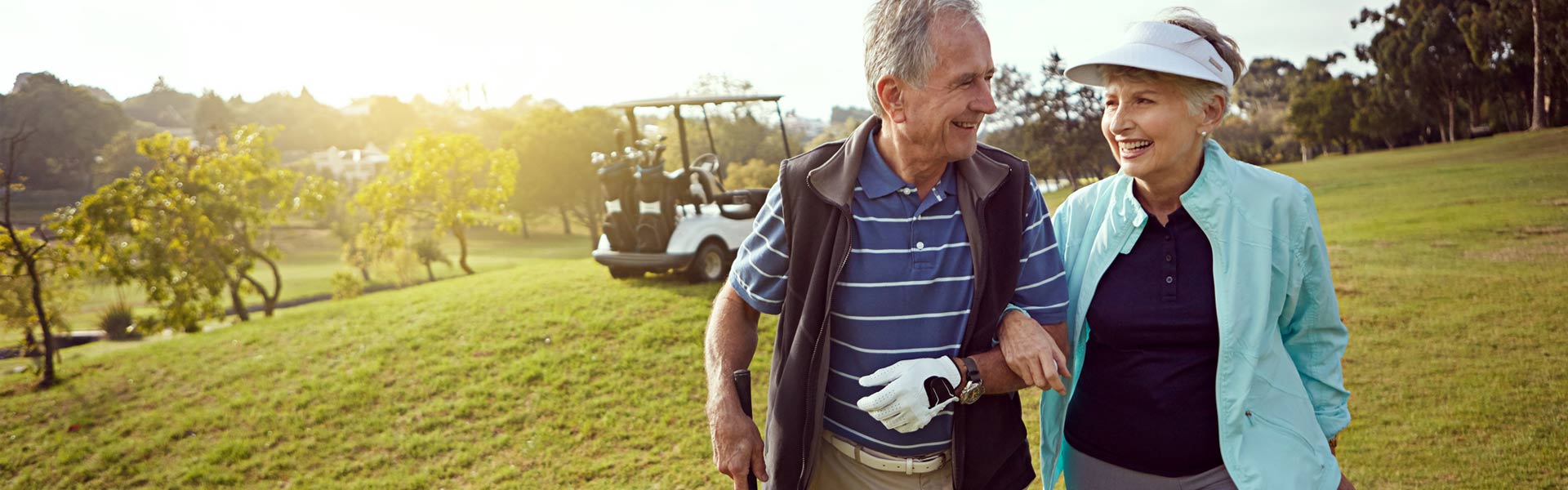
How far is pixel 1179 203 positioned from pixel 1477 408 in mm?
3829

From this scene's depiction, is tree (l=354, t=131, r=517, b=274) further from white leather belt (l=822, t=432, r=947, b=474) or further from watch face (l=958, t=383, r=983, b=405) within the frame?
watch face (l=958, t=383, r=983, b=405)

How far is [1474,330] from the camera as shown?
5.44 m

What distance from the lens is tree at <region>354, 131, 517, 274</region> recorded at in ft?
48.6

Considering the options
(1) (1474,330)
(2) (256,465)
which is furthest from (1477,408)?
(2) (256,465)

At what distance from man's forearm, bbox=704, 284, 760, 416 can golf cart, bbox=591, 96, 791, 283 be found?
757cm

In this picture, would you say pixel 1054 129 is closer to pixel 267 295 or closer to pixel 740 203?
pixel 740 203

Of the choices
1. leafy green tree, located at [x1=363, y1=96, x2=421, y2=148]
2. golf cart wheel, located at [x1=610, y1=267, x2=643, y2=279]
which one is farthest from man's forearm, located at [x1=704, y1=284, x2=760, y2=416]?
leafy green tree, located at [x1=363, y1=96, x2=421, y2=148]

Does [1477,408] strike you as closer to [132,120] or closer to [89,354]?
[89,354]

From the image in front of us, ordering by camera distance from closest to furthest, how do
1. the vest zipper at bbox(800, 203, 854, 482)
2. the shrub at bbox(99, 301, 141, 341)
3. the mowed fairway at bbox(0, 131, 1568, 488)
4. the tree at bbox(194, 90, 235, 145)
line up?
the vest zipper at bbox(800, 203, 854, 482) → the mowed fairway at bbox(0, 131, 1568, 488) → the shrub at bbox(99, 301, 141, 341) → the tree at bbox(194, 90, 235, 145)

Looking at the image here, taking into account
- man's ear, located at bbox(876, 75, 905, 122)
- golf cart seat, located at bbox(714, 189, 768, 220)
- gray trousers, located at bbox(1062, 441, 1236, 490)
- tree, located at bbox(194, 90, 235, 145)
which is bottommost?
gray trousers, located at bbox(1062, 441, 1236, 490)

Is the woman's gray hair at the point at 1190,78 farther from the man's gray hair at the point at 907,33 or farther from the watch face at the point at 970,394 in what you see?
the watch face at the point at 970,394

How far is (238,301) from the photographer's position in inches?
376

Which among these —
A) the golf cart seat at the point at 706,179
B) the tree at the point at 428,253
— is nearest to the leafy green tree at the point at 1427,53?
the golf cart seat at the point at 706,179

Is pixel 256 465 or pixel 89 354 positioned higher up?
pixel 89 354
